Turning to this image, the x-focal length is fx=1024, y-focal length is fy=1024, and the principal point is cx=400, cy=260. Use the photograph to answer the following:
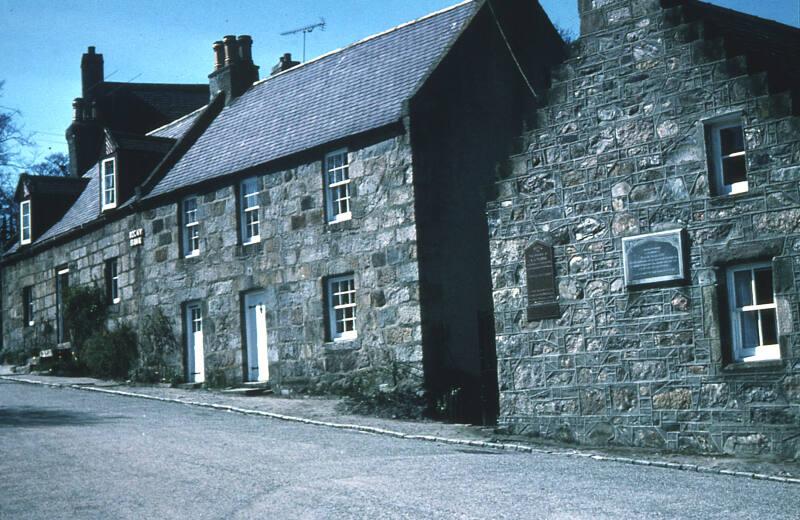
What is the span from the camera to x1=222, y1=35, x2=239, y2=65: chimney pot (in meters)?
30.1

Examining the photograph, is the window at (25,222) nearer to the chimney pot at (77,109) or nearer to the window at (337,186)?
the chimney pot at (77,109)

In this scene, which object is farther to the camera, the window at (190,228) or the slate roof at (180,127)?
the slate roof at (180,127)

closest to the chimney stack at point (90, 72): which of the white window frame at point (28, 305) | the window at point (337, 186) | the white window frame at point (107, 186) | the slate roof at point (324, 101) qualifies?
the white window frame at point (28, 305)

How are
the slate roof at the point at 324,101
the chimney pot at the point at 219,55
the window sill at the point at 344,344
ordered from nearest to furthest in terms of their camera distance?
1. the window sill at the point at 344,344
2. the slate roof at the point at 324,101
3. the chimney pot at the point at 219,55

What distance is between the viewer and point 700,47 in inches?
585

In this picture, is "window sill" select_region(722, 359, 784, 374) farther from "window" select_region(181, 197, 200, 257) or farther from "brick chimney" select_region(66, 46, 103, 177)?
"brick chimney" select_region(66, 46, 103, 177)

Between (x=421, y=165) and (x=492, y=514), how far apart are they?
1233 centimetres

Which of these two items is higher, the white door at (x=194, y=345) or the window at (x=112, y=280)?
the window at (x=112, y=280)

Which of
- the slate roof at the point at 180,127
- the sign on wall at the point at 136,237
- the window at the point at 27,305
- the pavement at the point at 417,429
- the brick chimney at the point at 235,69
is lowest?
the pavement at the point at 417,429

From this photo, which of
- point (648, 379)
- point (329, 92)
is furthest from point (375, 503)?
point (329, 92)

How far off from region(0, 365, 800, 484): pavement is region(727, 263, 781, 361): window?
1528 mm

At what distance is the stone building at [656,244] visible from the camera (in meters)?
14.0

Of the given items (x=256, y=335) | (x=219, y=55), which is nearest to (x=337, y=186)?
(x=256, y=335)

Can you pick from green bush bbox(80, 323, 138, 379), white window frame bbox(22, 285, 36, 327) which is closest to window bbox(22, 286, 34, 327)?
white window frame bbox(22, 285, 36, 327)
